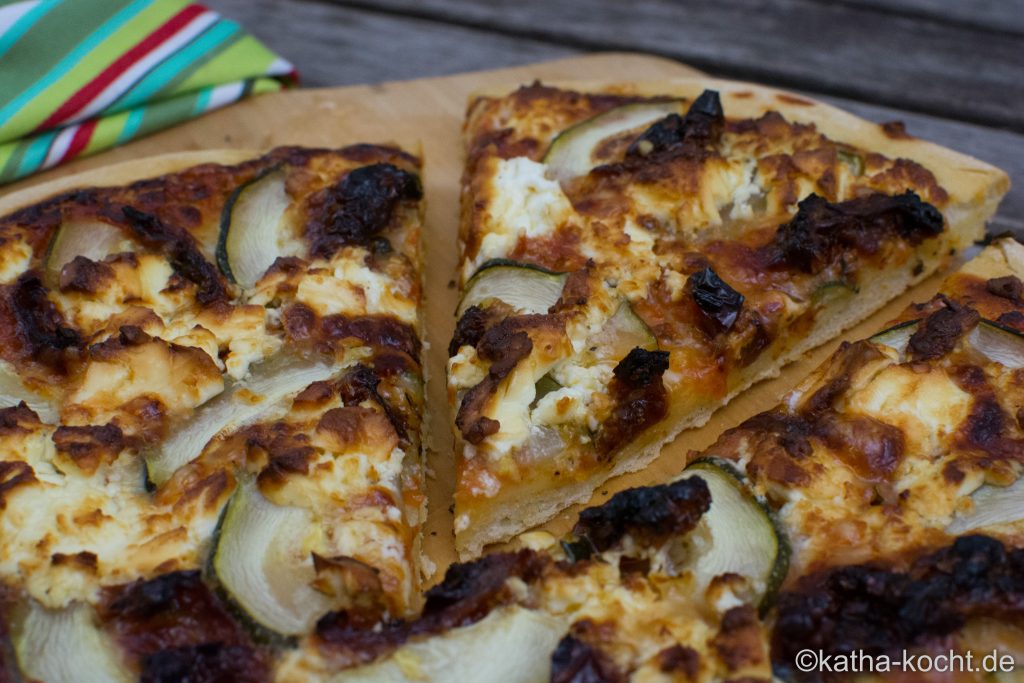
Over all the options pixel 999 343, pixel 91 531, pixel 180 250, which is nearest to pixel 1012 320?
pixel 999 343

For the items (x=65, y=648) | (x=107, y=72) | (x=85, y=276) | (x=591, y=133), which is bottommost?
(x=65, y=648)

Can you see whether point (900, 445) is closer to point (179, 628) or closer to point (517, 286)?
point (517, 286)

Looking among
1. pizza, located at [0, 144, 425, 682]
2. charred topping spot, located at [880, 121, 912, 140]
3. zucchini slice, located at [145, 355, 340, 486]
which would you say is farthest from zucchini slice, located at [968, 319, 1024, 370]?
zucchini slice, located at [145, 355, 340, 486]

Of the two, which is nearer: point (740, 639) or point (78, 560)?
point (740, 639)

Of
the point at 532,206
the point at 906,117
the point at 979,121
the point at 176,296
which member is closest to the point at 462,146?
the point at 532,206

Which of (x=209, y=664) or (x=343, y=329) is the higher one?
(x=343, y=329)
